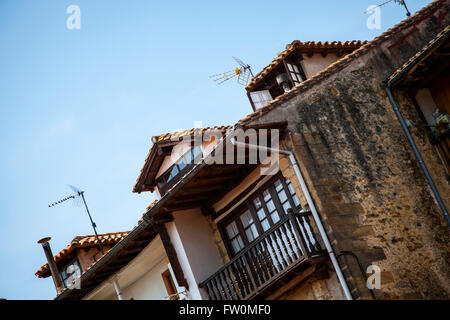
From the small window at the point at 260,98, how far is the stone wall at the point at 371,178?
3.59 meters

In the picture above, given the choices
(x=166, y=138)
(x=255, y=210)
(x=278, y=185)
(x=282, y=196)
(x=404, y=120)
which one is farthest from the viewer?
(x=166, y=138)

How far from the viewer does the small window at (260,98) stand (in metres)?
15.3

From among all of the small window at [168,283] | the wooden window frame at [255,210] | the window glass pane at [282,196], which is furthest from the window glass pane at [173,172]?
the window glass pane at [282,196]

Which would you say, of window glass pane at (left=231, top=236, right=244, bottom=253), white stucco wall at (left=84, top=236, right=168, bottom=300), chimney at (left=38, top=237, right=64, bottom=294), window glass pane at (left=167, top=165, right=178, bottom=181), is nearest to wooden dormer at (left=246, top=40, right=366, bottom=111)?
window glass pane at (left=167, top=165, right=178, bottom=181)

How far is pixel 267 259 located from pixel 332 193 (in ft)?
6.91

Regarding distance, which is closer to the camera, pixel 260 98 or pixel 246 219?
pixel 246 219

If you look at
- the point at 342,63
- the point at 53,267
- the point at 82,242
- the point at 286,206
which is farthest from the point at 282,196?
the point at 82,242

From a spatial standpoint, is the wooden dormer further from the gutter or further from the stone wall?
the gutter

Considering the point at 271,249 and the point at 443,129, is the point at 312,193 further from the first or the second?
the point at 443,129

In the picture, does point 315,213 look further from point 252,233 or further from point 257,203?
point 252,233

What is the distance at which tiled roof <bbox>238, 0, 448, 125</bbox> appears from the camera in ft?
37.1

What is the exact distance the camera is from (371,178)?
11117 mm

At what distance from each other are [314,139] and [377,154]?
1.44 meters

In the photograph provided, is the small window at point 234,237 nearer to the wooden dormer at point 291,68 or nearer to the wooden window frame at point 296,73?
the wooden dormer at point 291,68
